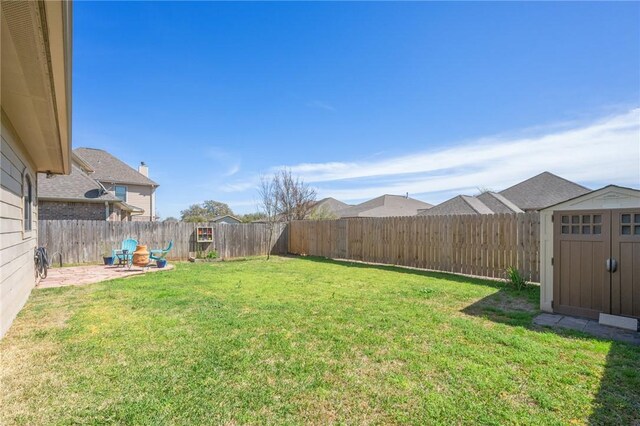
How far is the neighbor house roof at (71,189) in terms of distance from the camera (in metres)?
13.4

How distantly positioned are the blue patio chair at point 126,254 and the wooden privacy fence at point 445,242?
7.29 metres

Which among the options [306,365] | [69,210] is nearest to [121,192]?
[69,210]

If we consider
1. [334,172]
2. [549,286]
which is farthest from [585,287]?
[334,172]

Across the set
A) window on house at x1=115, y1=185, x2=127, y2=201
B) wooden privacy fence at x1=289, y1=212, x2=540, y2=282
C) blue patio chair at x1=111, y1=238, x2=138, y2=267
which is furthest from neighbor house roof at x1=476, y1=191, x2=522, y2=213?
window on house at x1=115, y1=185, x2=127, y2=201

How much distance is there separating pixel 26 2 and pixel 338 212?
2864cm

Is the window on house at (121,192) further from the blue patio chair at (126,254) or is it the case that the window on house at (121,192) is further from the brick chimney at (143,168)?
the blue patio chair at (126,254)

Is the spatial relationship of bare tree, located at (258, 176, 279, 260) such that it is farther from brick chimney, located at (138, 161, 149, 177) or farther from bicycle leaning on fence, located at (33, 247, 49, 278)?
bicycle leaning on fence, located at (33, 247, 49, 278)

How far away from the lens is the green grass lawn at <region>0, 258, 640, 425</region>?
83.1 inches

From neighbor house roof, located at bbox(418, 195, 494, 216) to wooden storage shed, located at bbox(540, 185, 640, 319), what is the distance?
39.6 ft

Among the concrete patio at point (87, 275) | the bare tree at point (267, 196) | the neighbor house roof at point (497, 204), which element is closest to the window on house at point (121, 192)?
the bare tree at point (267, 196)

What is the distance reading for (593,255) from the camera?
4.36 meters

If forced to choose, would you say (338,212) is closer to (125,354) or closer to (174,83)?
(174,83)

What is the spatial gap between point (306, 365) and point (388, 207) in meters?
24.4

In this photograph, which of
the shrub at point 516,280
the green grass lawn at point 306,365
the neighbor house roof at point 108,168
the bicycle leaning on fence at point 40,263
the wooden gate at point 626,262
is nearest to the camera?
the green grass lawn at point 306,365
